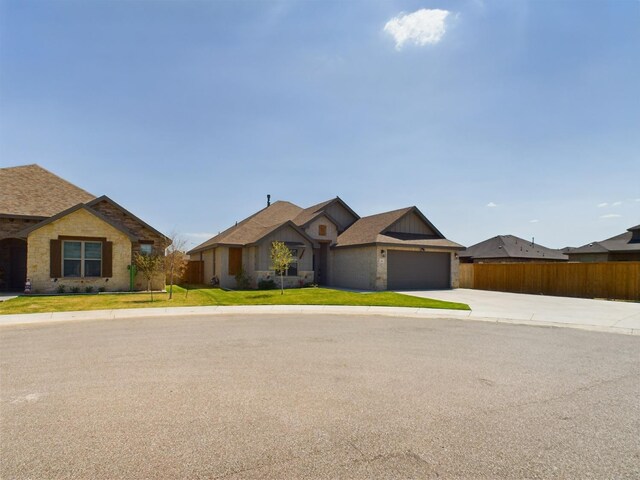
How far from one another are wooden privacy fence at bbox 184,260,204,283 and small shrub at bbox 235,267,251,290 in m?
6.95

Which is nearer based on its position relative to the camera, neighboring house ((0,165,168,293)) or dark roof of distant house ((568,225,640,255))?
neighboring house ((0,165,168,293))

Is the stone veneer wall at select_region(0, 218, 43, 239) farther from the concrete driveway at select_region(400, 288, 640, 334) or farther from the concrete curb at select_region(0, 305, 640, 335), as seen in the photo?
the concrete driveway at select_region(400, 288, 640, 334)

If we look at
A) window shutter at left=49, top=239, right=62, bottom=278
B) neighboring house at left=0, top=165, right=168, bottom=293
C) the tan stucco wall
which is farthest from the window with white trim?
the tan stucco wall

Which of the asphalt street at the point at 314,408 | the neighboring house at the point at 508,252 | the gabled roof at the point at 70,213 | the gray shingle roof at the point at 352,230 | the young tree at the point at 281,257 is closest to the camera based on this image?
the asphalt street at the point at 314,408

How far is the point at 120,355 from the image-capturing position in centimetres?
723

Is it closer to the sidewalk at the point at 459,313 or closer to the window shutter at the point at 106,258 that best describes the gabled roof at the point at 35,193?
the window shutter at the point at 106,258

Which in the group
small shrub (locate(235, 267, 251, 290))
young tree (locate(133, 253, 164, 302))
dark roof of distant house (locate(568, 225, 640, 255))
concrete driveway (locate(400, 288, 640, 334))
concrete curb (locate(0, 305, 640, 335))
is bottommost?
concrete driveway (locate(400, 288, 640, 334))

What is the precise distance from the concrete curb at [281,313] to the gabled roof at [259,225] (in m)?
9.25

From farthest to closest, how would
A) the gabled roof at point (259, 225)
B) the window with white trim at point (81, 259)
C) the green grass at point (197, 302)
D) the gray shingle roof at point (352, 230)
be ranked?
1. the gabled roof at point (259, 225)
2. the gray shingle roof at point (352, 230)
3. the window with white trim at point (81, 259)
4. the green grass at point (197, 302)

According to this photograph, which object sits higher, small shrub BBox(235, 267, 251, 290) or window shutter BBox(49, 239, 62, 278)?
window shutter BBox(49, 239, 62, 278)

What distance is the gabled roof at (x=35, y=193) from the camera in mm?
19358

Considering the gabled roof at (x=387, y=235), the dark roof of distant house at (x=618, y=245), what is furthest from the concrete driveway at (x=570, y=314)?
the dark roof of distant house at (x=618, y=245)

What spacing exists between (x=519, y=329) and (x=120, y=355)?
415 inches

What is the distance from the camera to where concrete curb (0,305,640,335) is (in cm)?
1132
